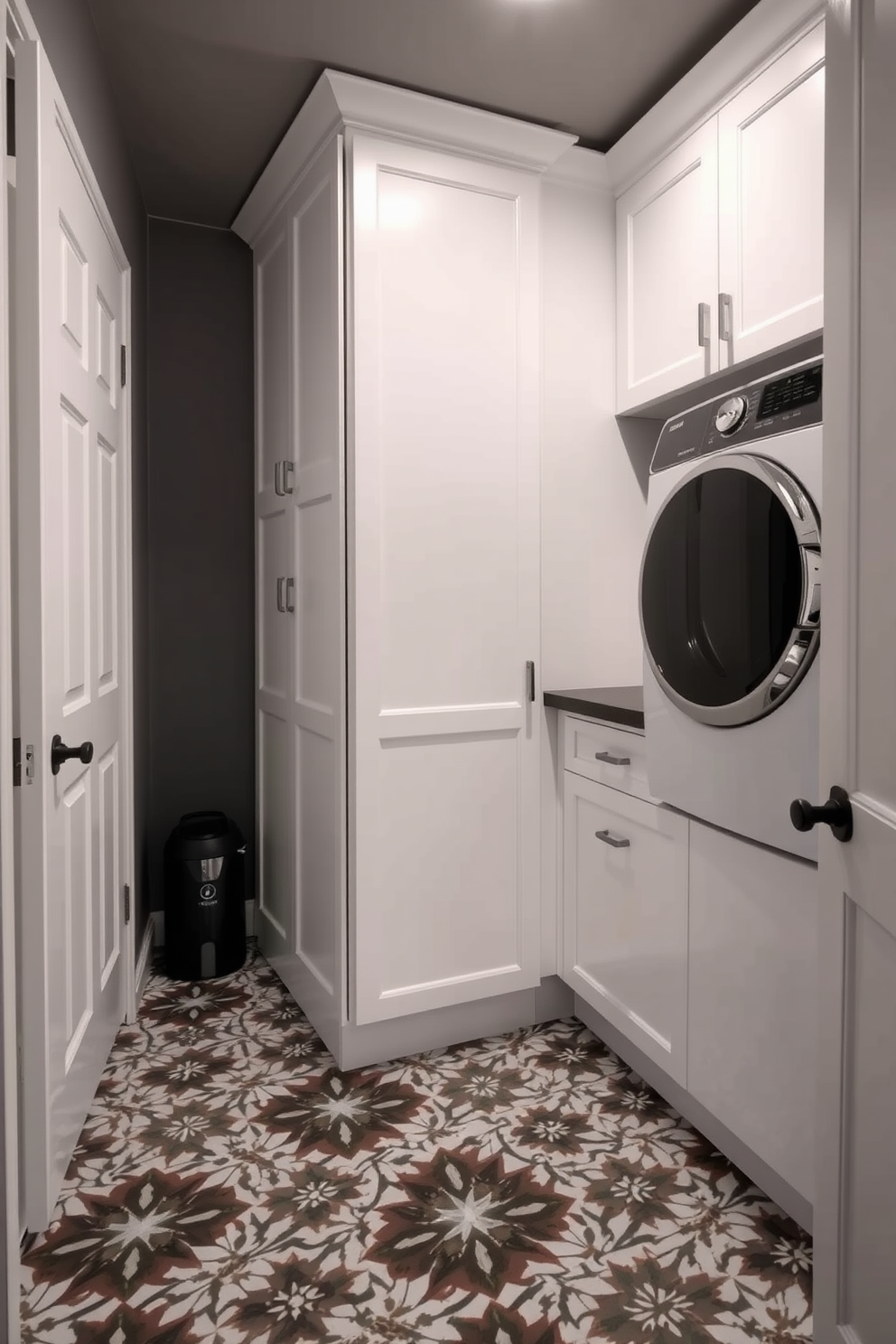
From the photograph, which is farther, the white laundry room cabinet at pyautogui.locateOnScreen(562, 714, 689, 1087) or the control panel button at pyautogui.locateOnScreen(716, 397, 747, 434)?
the white laundry room cabinet at pyautogui.locateOnScreen(562, 714, 689, 1087)

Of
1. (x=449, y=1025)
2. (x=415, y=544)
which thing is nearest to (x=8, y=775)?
(x=415, y=544)

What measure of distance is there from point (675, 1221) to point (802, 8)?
235 centimetres

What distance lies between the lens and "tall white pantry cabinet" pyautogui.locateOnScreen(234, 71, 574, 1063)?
6.75 feet

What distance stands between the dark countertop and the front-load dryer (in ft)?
0.42

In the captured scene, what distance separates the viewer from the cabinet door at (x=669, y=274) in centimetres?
202

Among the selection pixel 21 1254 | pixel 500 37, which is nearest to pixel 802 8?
pixel 500 37

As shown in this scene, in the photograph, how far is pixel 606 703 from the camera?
6.74ft

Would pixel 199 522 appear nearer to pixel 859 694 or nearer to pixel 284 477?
pixel 284 477

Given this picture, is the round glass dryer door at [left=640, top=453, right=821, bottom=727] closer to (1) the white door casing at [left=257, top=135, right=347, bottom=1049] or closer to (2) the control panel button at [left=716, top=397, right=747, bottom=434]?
(2) the control panel button at [left=716, top=397, right=747, bottom=434]

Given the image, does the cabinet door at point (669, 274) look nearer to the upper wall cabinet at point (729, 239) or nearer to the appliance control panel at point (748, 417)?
the upper wall cabinet at point (729, 239)

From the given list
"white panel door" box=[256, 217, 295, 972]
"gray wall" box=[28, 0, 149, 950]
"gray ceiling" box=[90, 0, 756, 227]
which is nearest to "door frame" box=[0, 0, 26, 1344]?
"gray wall" box=[28, 0, 149, 950]

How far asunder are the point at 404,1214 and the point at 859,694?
1327 millimetres

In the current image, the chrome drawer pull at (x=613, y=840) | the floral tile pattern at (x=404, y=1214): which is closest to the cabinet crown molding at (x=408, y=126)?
the chrome drawer pull at (x=613, y=840)

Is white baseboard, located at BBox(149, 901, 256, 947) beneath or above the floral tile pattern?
above
